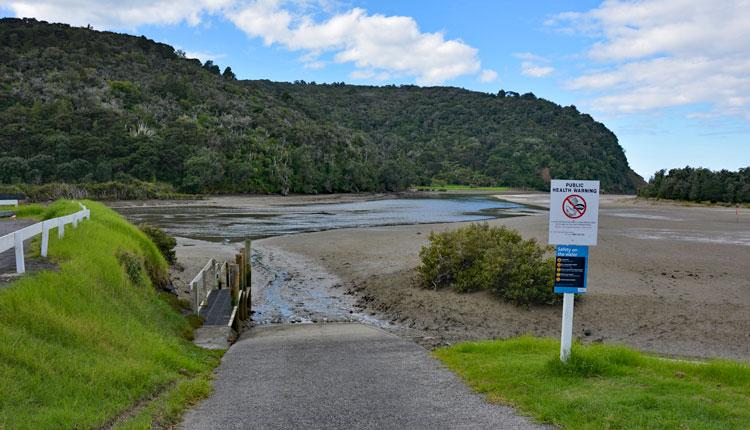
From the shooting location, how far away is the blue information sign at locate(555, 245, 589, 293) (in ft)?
22.6

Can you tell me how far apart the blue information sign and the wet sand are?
4548mm

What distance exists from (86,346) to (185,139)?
98.5m

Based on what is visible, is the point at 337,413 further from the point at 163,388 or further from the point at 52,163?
the point at 52,163

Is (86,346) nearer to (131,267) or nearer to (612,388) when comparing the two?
(131,267)

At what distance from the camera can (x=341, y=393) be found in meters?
6.67

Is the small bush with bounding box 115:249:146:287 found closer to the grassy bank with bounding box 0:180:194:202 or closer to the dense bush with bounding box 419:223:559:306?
the dense bush with bounding box 419:223:559:306

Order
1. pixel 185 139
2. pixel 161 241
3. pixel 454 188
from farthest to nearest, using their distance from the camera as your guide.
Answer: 1. pixel 454 188
2. pixel 185 139
3. pixel 161 241

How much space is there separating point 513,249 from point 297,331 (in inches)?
265

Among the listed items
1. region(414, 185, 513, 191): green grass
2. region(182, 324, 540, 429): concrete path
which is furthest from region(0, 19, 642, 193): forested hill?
region(182, 324, 540, 429): concrete path

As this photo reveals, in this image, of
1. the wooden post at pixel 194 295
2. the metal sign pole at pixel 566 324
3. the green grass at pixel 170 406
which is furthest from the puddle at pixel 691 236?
the green grass at pixel 170 406

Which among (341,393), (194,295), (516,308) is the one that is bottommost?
(516,308)

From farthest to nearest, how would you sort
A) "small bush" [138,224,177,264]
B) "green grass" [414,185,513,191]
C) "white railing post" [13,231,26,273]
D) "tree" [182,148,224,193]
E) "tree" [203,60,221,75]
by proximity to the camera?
"tree" [203,60,221,75]
"green grass" [414,185,513,191]
"tree" [182,148,224,193]
"small bush" [138,224,177,264]
"white railing post" [13,231,26,273]

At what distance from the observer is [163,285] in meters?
14.3

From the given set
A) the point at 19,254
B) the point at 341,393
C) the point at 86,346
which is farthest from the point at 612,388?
the point at 19,254
